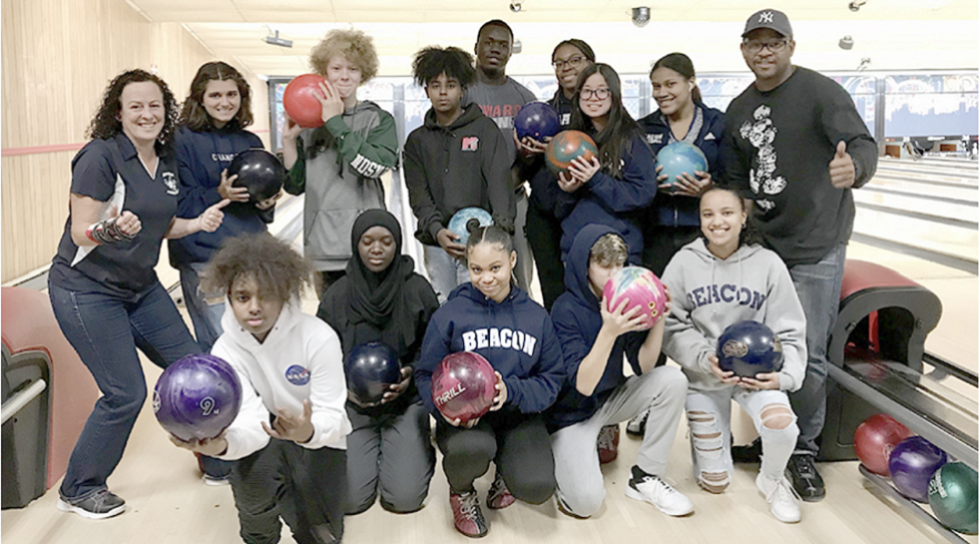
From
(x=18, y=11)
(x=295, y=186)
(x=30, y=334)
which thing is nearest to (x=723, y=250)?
(x=295, y=186)

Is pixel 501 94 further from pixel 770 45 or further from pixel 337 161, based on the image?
pixel 770 45

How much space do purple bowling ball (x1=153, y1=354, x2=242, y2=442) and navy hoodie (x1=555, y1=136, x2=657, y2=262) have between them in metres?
1.20

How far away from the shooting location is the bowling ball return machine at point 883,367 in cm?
216

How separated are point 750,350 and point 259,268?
4.06 ft

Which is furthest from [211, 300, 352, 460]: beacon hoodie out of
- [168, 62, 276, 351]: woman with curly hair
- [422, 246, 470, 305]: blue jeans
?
[422, 246, 470, 305]: blue jeans

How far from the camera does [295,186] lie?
8.25 feet

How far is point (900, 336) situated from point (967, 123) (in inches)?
660

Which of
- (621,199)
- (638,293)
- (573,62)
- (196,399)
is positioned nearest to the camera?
(196,399)

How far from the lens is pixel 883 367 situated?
2.40 meters

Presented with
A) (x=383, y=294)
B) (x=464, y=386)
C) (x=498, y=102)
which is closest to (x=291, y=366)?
(x=464, y=386)

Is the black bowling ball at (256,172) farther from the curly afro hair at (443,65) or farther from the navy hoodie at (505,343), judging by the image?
the navy hoodie at (505,343)

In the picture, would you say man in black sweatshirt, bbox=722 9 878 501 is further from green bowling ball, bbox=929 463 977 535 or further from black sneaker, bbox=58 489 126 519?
black sneaker, bbox=58 489 126 519

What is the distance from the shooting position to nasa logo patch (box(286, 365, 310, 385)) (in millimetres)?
1705

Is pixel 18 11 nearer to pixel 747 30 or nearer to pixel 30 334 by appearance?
pixel 30 334
